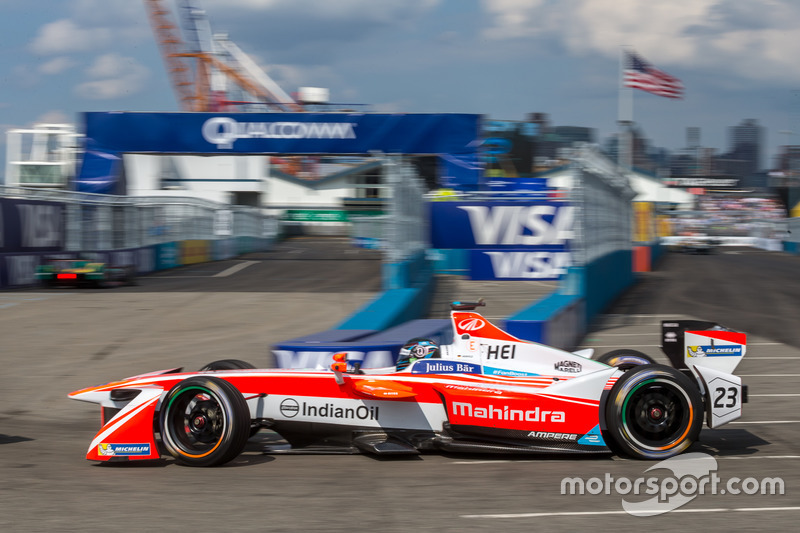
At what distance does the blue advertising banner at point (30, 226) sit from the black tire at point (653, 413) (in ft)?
59.1

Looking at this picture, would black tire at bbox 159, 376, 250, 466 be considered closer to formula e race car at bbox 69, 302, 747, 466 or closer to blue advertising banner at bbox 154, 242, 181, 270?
formula e race car at bbox 69, 302, 747, 466

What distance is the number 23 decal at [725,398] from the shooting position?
605cm

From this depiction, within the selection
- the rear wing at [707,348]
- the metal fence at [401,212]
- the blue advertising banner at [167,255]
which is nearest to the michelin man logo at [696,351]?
the rear wing at [707,348]

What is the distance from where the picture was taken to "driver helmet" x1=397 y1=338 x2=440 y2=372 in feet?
21.1

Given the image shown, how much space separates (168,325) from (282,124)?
55.6 feet

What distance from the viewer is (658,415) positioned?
5.86m

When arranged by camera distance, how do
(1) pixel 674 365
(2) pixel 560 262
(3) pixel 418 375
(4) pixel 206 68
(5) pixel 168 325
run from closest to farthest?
(3) pixel 418 375 < (1) pixel 674 365 < (5) pixel 168 325 < (2) pixel 560 262 < (4) pixel 206 68

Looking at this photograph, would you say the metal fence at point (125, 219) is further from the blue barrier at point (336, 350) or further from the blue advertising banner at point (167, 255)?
the blue barrier at point (336, 350)

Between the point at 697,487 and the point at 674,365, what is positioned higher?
the point at 674,365

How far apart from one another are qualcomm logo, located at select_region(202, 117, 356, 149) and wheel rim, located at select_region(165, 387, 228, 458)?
24.6 meters

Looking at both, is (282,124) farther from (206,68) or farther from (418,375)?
(206,68)

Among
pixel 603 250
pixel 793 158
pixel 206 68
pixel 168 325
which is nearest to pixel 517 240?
pixel 603 250

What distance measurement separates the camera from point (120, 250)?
23797 millimetres

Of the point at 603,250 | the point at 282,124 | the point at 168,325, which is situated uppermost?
the point at 282,124
